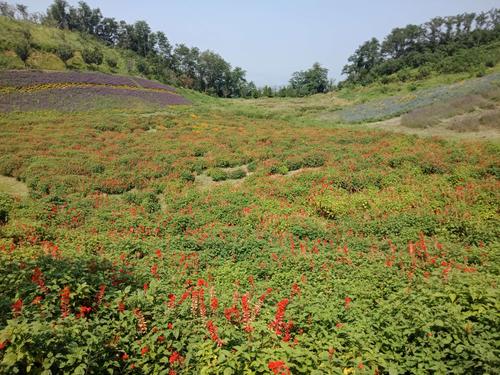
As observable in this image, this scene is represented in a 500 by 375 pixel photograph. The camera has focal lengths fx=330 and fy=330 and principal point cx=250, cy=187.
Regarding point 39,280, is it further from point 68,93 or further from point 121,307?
point 68,93

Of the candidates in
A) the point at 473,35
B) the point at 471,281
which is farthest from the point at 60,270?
the point at 473,35

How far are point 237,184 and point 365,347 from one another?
13.9 metres

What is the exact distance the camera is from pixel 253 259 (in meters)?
9.97

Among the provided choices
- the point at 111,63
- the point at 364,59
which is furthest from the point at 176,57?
the point at 364,59

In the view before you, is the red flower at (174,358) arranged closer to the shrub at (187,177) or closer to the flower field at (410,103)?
the shrub at (187,177)

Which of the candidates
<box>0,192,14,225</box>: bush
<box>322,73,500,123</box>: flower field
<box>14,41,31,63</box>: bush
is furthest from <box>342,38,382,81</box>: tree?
<box>0,192,14,225</box>: bush

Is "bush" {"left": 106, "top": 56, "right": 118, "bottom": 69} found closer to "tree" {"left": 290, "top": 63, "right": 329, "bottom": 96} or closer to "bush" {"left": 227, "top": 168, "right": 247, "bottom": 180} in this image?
"tree" {"left": 290, "top": 63, "right": 329, "bottom": 96}

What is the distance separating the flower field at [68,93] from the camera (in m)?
38.5

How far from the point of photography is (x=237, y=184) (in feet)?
61.3

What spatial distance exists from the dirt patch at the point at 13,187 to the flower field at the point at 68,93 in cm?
2114

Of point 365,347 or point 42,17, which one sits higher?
point 42,17

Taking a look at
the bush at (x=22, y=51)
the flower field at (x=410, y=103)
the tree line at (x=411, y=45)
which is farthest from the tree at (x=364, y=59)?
the bush at (x=22, y=51)

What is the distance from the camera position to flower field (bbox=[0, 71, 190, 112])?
126 ft

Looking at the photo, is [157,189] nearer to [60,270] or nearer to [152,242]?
[152,242]
